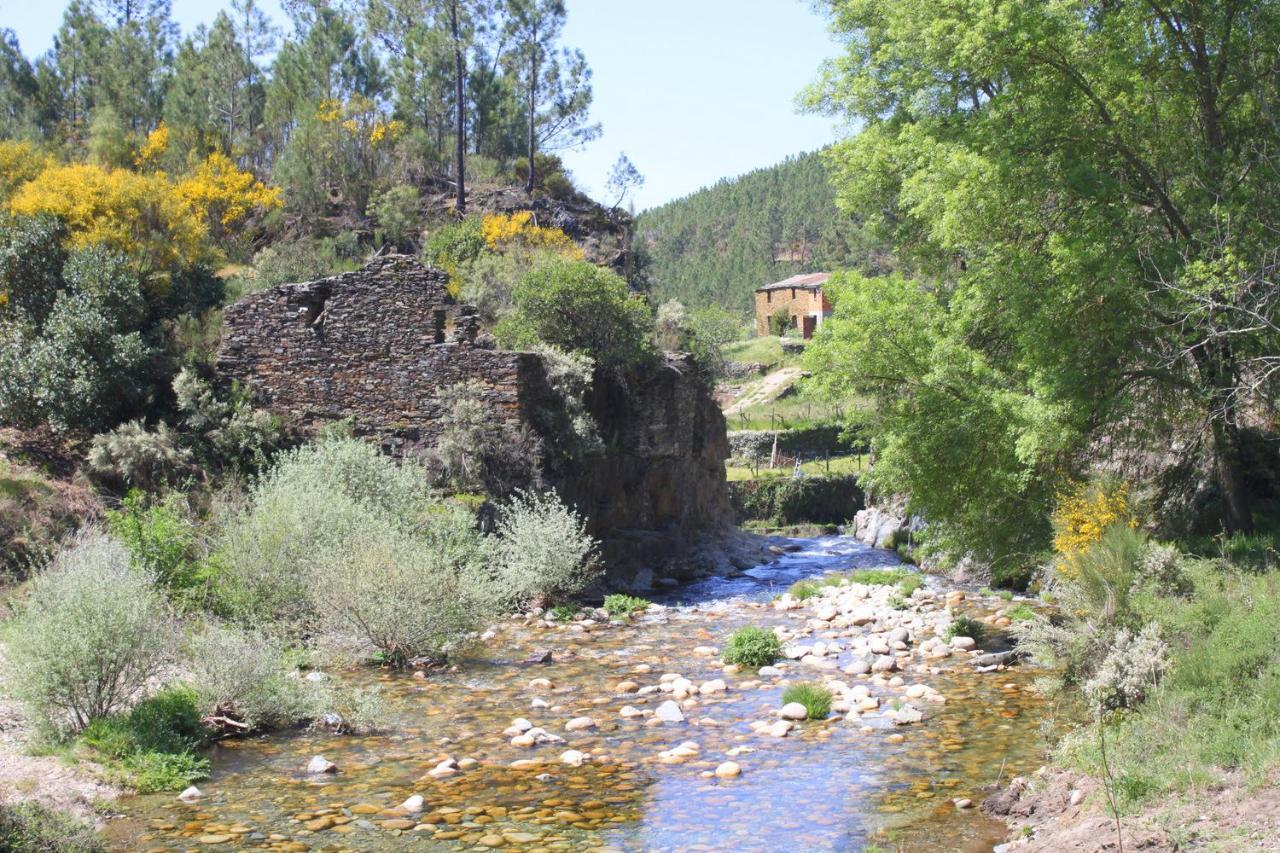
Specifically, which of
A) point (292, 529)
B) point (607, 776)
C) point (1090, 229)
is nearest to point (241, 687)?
point (607, 776)

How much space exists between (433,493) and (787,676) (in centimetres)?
773

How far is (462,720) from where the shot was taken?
1130 centimetres

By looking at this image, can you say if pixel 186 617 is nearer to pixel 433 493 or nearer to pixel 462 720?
pixel 462 720

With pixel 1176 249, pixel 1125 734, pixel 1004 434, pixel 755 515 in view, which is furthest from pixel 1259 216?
pixel 755 515

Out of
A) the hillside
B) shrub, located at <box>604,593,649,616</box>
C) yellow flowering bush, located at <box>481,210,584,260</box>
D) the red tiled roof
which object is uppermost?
the hillside

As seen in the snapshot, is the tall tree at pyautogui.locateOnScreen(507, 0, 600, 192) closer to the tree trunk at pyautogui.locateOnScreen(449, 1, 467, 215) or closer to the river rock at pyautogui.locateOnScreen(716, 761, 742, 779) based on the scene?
the tree trunk at pyautogui.locateOnScreen(449, 1, 467, 215)

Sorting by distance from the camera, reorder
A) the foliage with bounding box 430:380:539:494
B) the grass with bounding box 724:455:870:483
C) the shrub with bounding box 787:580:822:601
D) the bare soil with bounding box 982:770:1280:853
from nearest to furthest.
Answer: the bare soil with bounding box 982:770:1280:853 < the foliage with bounding box 430:380:539:494 < the shrub with bounding box 787:580:822:601 < the grass with bounding box 724:455:870:483

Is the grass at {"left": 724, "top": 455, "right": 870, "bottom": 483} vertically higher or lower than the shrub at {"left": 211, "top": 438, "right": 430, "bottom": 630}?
lower

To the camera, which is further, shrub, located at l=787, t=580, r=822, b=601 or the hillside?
the hillside

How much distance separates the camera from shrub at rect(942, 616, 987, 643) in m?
15.2

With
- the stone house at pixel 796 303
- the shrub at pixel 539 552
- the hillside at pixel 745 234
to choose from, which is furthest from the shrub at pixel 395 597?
the hillside at pixel 745 234

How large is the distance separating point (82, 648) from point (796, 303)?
231 ft

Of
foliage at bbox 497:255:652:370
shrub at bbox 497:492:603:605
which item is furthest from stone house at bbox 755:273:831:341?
shrub at bbox 497:492:603:605

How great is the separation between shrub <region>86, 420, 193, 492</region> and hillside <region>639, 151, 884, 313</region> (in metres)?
64.6
